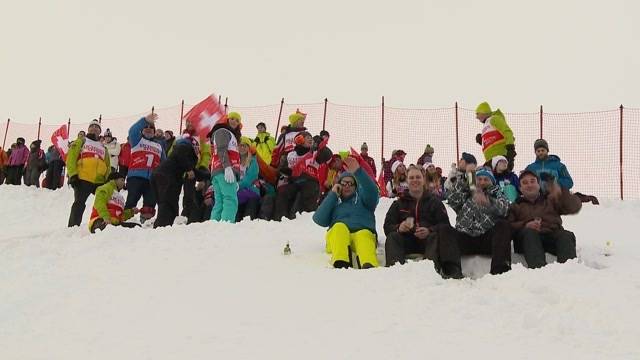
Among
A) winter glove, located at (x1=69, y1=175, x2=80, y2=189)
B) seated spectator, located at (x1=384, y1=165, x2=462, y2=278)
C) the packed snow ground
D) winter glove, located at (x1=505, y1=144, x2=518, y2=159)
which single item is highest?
winter glove, located at (x1=505, y1=144, x2=518, y2=159)

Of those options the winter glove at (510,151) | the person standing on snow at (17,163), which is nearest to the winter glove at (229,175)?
the winter glove at (510,151)

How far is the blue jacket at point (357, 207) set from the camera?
5.69 m

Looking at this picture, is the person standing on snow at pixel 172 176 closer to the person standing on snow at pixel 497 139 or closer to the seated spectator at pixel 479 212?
the seated spectator at pixel 479 212

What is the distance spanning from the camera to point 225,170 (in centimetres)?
744

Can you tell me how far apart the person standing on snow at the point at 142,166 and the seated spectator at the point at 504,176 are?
4.42 meters

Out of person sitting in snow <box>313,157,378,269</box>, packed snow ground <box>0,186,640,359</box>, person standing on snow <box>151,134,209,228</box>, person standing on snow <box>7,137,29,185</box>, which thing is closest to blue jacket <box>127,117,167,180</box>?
person standing on snow <box>151,134,209,228</box>

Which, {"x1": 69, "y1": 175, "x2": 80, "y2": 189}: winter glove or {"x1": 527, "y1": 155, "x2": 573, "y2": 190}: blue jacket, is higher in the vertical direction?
{"x1": 527, "y1": 155, "x2": 573, "y2": 190}: blue jacket

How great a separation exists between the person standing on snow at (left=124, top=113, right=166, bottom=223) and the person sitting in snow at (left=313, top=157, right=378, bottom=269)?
3.31 meters

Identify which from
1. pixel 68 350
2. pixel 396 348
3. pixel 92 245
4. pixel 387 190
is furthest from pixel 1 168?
pixel 396 348

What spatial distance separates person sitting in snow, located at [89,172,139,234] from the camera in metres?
7.86

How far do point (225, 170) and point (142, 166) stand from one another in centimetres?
144

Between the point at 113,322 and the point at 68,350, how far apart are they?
1.52ft

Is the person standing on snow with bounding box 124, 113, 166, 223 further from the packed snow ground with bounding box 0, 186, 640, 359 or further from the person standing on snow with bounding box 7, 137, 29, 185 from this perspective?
the person standing on snow with bounding box 7, 137, 29, 185

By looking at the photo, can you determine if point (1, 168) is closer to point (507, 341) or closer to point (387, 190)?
point (387, 190)
